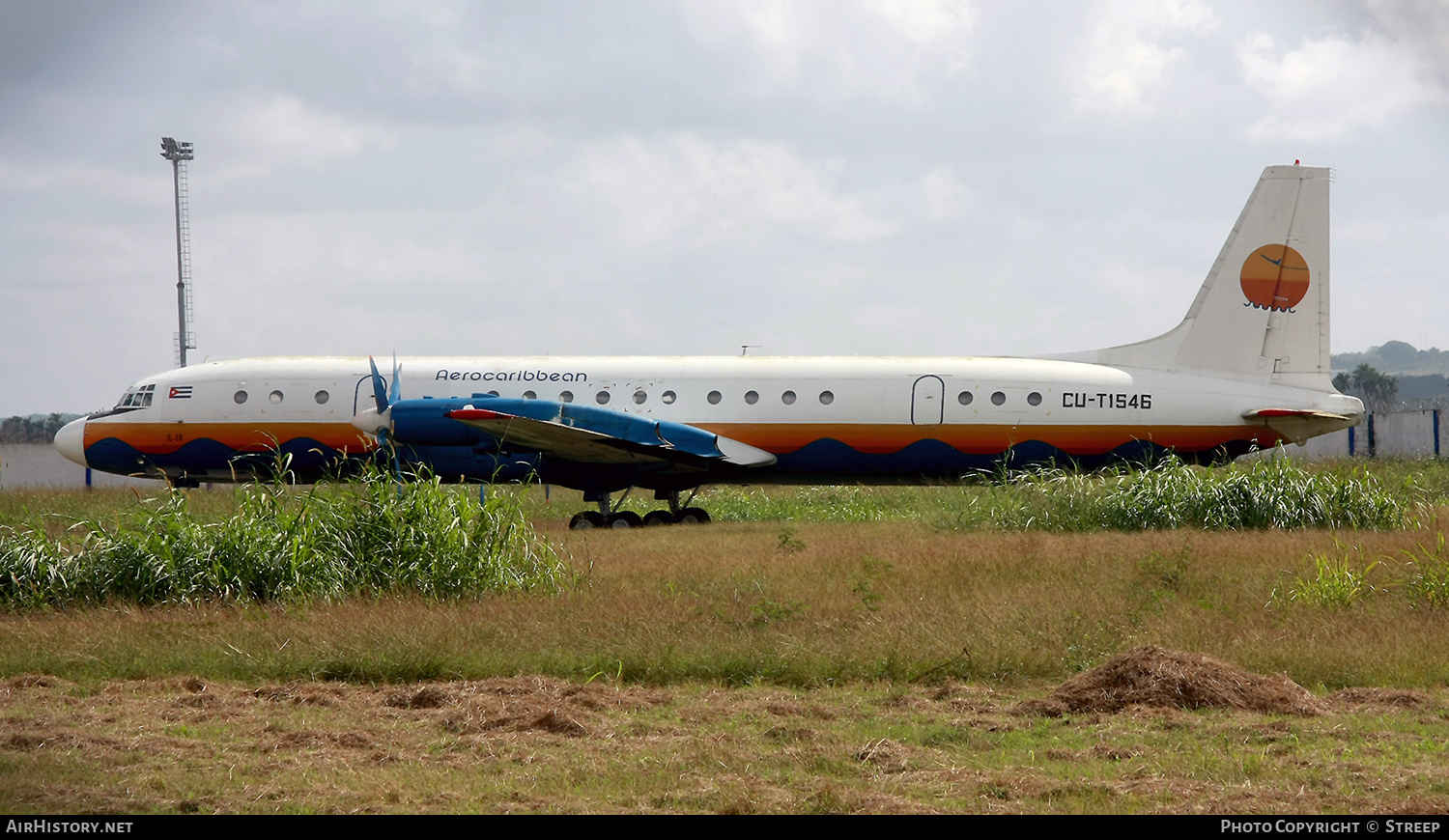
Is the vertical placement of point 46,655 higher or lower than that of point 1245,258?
lower

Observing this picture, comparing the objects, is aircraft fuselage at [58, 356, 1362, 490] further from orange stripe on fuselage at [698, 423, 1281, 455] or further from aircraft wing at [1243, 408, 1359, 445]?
aircraft wing at [1243, 408, 1359, 445]

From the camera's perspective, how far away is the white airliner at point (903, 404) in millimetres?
23000

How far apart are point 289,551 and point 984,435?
564 inches

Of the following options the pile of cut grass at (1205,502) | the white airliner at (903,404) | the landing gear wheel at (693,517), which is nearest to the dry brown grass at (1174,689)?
the pile of cut grass at (1205,502)

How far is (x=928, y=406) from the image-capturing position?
77.2 ft

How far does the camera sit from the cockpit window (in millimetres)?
25719

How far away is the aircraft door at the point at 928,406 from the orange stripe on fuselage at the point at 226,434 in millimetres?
10585

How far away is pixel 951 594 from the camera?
507 inches

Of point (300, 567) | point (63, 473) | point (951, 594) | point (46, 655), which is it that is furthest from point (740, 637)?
point (63, 473)

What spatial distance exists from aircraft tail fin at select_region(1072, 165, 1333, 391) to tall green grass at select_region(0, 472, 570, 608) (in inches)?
604

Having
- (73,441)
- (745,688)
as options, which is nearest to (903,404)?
(745,688)

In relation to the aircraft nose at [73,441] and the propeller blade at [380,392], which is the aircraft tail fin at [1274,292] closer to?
the propeller blade at [380,392]
